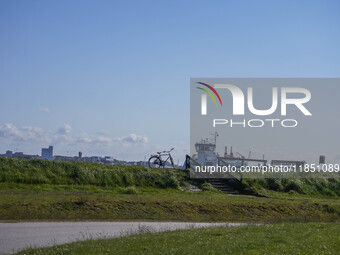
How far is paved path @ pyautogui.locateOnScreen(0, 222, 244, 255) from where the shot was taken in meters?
15.7

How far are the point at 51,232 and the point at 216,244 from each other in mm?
7165

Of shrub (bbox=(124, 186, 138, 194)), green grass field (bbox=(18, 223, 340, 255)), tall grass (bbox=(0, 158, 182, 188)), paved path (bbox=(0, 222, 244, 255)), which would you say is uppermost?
tall grass (bbox=(0, 158, 182, 188))

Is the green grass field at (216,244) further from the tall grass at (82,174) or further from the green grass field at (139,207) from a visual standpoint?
the tall grass at (82,174)

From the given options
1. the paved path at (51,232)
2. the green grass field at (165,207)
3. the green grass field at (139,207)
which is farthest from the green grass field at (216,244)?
the green grass field at (139,207)

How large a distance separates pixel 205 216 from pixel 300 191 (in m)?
15.9

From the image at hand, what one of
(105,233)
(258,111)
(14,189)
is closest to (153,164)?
(258,111)

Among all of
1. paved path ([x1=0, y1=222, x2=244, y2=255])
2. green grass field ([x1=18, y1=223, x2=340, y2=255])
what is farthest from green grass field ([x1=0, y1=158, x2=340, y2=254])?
paved path ([x1=0, y1=222, x2=244, y2=255])

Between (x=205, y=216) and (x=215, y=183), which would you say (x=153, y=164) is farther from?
(x=205, y=216)

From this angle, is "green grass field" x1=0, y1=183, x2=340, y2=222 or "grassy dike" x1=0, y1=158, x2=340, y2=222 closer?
"green grass field" x1=0, y1=183, x2=340, y2=222

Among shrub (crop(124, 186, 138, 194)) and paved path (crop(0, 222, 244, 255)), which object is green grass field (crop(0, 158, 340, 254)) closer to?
shrub (crop(124, 186, 138, 194))

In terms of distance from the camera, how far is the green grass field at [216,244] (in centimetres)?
1286

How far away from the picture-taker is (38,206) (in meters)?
23.2

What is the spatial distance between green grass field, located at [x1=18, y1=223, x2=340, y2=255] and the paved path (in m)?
1.65

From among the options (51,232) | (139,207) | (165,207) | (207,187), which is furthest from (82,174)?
(51,232)
